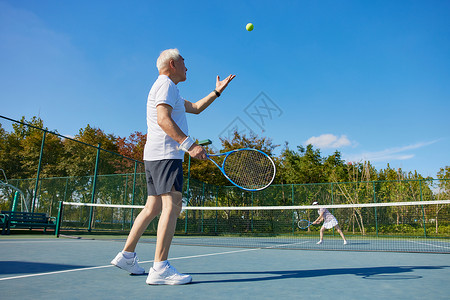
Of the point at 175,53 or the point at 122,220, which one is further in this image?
the point at 122,220

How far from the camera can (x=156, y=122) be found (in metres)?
2.70

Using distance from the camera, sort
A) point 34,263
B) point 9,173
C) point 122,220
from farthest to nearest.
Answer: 1. point 9,173
2. point 122,220
3. point 34,263

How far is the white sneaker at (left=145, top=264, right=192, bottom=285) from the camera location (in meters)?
2.32

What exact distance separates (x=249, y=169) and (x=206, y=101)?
2.53 m

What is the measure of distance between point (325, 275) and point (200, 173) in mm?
16998

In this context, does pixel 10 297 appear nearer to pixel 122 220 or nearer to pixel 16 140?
pixel 122 220

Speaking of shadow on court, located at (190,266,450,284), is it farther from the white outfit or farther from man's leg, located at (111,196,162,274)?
the white outfit

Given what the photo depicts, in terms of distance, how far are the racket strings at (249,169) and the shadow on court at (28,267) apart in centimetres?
240

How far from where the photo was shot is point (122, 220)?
13.9 metres

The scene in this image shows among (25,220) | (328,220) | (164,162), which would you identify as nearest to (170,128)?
(164,162)

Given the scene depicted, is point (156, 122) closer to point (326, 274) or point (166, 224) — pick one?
point (166, 224)

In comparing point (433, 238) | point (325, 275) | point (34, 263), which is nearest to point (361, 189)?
point (433, 238)

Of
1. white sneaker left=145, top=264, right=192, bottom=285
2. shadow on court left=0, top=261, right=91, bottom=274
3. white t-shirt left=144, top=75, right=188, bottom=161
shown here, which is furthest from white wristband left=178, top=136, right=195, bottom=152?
shadow on court left=0, top=261, right=91, bottom=274

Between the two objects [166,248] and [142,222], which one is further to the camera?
[142,222]
